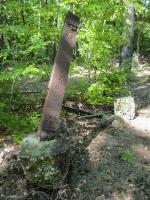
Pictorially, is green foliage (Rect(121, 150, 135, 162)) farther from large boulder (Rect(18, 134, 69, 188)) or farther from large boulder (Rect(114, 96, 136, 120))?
large boulder (Rect(114, 96, 136, 120))

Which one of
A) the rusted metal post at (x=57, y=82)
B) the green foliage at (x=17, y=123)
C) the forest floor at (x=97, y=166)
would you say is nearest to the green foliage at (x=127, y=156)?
the forest floor at (x=97, y=166)

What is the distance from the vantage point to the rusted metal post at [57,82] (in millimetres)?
5031

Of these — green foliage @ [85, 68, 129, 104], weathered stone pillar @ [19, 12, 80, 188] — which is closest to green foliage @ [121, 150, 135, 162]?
weathered stone pillar @ [19, 12, 80, 188]

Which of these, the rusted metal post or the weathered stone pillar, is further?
the rusted metal post

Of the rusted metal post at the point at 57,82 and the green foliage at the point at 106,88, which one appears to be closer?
the rusted metal post at the point at 57,82

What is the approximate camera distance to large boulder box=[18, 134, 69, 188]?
15.7 feet

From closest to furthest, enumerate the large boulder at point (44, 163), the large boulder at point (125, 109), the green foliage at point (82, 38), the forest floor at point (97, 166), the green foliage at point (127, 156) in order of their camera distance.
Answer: the large boulder at point (44, 163) → the forest floor at point (97, 166) → the green foliage at point (127, 156) → the green foliage at point (82, 38) → the large boulder at point (125, 109)

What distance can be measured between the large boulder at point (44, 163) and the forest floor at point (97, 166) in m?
0.18

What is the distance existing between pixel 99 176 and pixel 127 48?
33.7 ft

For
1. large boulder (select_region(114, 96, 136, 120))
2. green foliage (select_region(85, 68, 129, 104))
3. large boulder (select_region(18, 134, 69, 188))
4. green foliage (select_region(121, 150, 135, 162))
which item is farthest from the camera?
green foliage (select_region(85, 68, 129, 104))

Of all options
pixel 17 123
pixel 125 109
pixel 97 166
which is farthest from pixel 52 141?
pixel 125 109

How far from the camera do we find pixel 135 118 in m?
7.89

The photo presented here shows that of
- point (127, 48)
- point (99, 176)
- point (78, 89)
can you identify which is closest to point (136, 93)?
point (78, 89)

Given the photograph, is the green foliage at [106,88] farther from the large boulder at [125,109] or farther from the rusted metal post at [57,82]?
the rusted metal post at [57,82]
